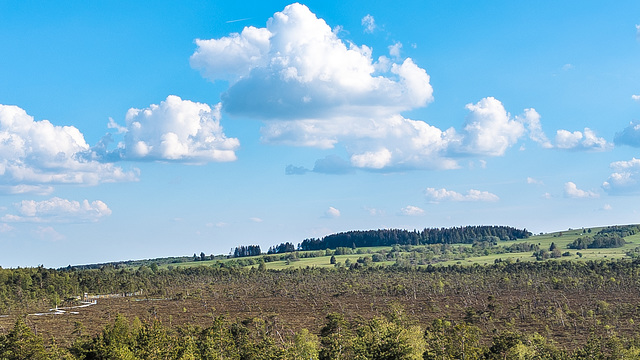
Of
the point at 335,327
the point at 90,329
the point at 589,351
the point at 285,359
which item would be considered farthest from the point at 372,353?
the point at 90,329

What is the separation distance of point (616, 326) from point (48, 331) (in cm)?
14524

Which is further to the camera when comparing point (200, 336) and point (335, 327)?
point (335, 327)

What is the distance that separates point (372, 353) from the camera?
64875 mm

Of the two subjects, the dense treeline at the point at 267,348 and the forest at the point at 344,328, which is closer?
the dense treeline at the point at 267,348

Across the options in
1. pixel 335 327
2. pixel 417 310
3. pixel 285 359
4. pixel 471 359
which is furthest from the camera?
pixel 417 310

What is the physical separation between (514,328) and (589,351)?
5603 centimetres

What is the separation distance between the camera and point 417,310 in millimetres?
173750

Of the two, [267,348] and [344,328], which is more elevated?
[267,348]

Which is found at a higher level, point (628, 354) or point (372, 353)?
point (372, 353)

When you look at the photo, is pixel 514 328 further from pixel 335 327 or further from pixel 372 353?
pixel 372 353

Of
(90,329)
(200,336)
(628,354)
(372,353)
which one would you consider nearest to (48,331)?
(90,329)

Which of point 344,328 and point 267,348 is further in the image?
point 344,328

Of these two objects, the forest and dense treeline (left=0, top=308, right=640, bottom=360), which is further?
the forest

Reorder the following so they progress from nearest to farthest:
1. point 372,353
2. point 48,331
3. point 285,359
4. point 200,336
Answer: point 372,353 < point 285,359 < point 200,336 < point 48,331
